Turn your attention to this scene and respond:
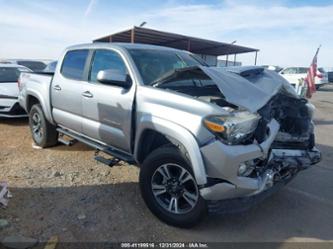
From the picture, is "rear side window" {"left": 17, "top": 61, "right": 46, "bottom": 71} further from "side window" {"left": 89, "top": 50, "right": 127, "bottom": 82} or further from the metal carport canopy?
"side window" {"left": 89, "top": 50, "right": 127, "bottom": 82}

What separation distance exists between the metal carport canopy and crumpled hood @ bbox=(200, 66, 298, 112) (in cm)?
Answer: 1361

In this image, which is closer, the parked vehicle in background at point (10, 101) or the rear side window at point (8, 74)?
the parked vehicle in background at point (10, 101)

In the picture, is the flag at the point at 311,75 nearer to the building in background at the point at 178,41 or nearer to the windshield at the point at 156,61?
the windshield at the point at 156,61

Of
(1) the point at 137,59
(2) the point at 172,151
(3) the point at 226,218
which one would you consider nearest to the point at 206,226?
(3) the point at 226,218

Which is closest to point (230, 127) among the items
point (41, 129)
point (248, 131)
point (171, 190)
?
point (248, 131)

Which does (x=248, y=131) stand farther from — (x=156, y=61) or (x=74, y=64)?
(x=74, y=64)

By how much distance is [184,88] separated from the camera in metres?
3.80

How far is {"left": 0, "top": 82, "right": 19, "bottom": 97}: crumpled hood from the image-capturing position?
25.2 ft

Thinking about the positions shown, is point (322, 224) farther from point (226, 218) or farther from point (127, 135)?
point (127, 135)

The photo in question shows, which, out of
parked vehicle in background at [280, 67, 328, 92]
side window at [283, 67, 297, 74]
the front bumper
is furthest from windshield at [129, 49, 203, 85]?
side window at [283, 67, 297, 74]

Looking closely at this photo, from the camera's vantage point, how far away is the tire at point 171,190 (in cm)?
318

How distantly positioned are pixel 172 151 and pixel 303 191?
91.0 inches

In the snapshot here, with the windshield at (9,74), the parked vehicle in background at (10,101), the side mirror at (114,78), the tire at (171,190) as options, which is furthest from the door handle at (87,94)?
the windshield at (9,74)

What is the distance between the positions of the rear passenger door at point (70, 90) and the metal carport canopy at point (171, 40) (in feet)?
40.0
